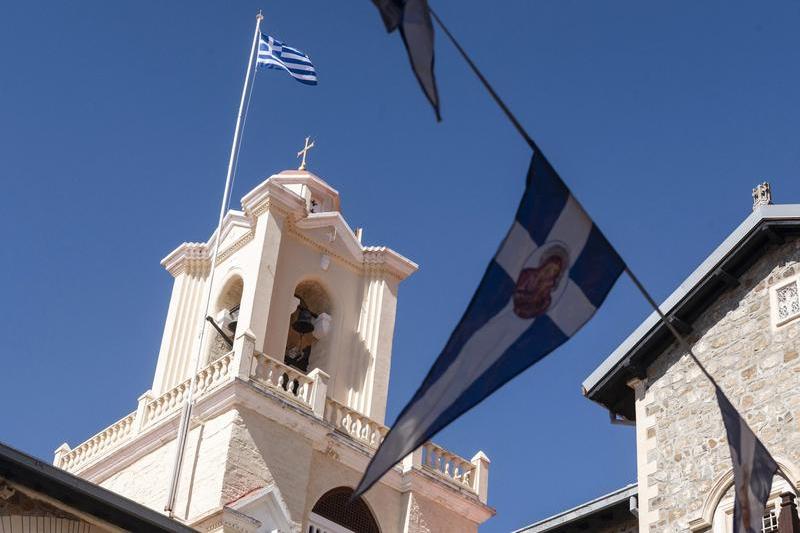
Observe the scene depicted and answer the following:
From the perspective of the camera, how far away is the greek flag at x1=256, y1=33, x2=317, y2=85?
3494 cm

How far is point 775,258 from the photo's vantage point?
1792cm

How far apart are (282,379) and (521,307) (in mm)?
19795

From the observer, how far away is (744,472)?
1238 centimetres

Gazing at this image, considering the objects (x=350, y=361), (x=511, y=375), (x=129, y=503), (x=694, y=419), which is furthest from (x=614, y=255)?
(x=350, y=361)

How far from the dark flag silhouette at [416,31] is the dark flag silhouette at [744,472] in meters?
4.18

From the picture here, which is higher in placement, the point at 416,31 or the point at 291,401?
the point at 291,401

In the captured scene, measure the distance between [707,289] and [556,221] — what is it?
777cm

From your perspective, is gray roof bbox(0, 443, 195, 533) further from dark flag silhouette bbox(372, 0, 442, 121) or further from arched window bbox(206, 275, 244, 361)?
arched window bbox(206, 275, 244, 361)

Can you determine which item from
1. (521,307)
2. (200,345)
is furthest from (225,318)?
(521,307)

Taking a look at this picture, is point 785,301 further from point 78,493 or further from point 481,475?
point 481,475

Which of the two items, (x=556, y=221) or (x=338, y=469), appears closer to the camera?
(x=556, y=221)

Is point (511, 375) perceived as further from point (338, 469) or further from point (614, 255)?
point (338, 469)

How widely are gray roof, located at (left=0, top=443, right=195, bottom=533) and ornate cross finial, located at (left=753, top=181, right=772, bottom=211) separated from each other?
8489 mm

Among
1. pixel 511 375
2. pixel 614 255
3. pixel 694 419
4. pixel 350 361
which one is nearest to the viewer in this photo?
pixel 511 375
